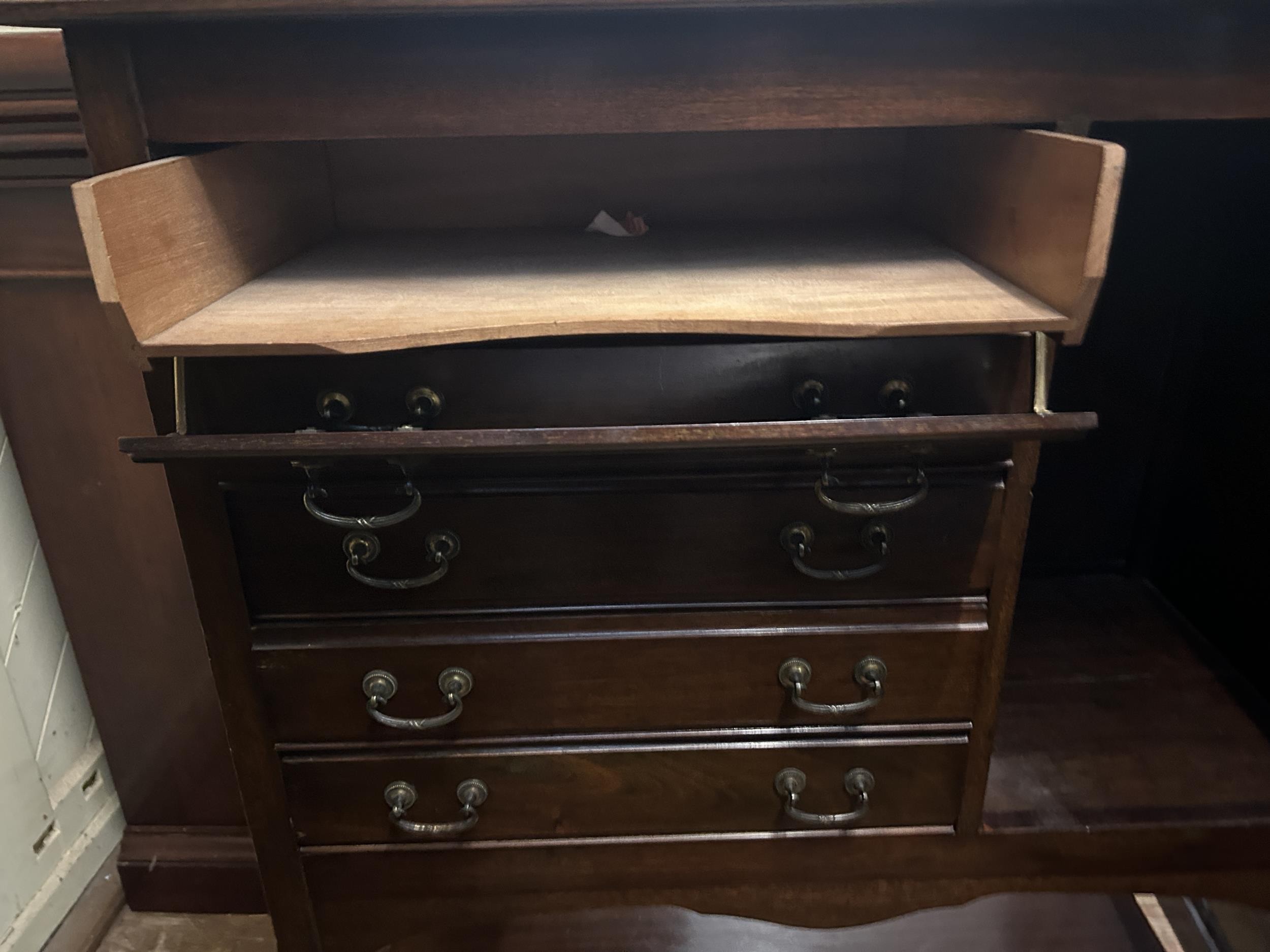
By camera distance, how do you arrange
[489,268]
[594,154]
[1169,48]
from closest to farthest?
[1169,48], [489,268], [594,154]

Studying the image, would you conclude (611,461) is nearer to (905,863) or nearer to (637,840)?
(637,840)

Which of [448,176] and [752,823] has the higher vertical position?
[448,176]

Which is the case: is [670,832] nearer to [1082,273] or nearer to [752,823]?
[752,823]

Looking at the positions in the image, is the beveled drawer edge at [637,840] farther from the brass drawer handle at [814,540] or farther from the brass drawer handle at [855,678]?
the brass drawer handle at [814,540]

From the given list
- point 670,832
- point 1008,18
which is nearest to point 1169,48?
point 1008,18

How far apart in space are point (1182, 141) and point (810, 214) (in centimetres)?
47

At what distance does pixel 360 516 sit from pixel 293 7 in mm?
358

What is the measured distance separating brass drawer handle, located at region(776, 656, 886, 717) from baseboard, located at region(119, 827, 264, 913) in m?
0.88

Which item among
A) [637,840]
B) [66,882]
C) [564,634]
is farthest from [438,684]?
[66,882]

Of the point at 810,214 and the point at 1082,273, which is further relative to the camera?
the point at 810,214

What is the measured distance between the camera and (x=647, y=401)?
25.3 inches

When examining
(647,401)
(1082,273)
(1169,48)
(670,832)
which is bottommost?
(670,832)

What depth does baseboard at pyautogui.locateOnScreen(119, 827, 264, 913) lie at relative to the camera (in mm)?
1195

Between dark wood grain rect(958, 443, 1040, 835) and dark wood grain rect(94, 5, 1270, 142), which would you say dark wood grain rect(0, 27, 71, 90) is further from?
dark wood grain rect(958, 443, 1040, 835)
